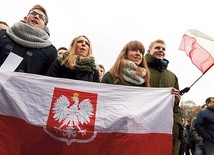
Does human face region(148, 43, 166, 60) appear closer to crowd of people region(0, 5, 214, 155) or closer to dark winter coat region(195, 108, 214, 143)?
crowd of people region(0, 5, 214, 155)

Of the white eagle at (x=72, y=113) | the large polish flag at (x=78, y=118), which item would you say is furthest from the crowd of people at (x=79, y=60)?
the white eagle at (x=72, y=113)

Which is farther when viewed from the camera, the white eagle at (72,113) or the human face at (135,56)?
the human face at (135,56)

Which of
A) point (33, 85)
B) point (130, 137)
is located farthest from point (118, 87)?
point (33, 85)

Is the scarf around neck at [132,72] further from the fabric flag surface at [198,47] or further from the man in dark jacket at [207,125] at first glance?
the man in dark jacket at [207,125]

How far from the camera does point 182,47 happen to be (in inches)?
212

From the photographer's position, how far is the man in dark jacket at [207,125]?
7.09 m

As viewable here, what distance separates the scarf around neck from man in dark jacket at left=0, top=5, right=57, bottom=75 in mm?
778

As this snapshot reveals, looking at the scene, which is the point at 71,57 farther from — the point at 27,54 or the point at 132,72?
the point at 132,72

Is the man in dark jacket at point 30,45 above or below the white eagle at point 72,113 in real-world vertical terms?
above

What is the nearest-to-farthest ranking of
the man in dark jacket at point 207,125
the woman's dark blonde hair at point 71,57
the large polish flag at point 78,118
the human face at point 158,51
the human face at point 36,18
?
the large polish flag at point 78,118 → the woman's dark blonde hair at point 71,57 → the human face at point 36,18 → the human face at point 158,51 → the man in dark jacket at point 207,125

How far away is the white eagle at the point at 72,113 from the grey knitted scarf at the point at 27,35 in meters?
0.72

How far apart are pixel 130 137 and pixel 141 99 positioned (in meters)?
0.50

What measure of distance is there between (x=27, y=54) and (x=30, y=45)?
0.33 feet

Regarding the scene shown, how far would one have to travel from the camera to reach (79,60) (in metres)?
4.22
